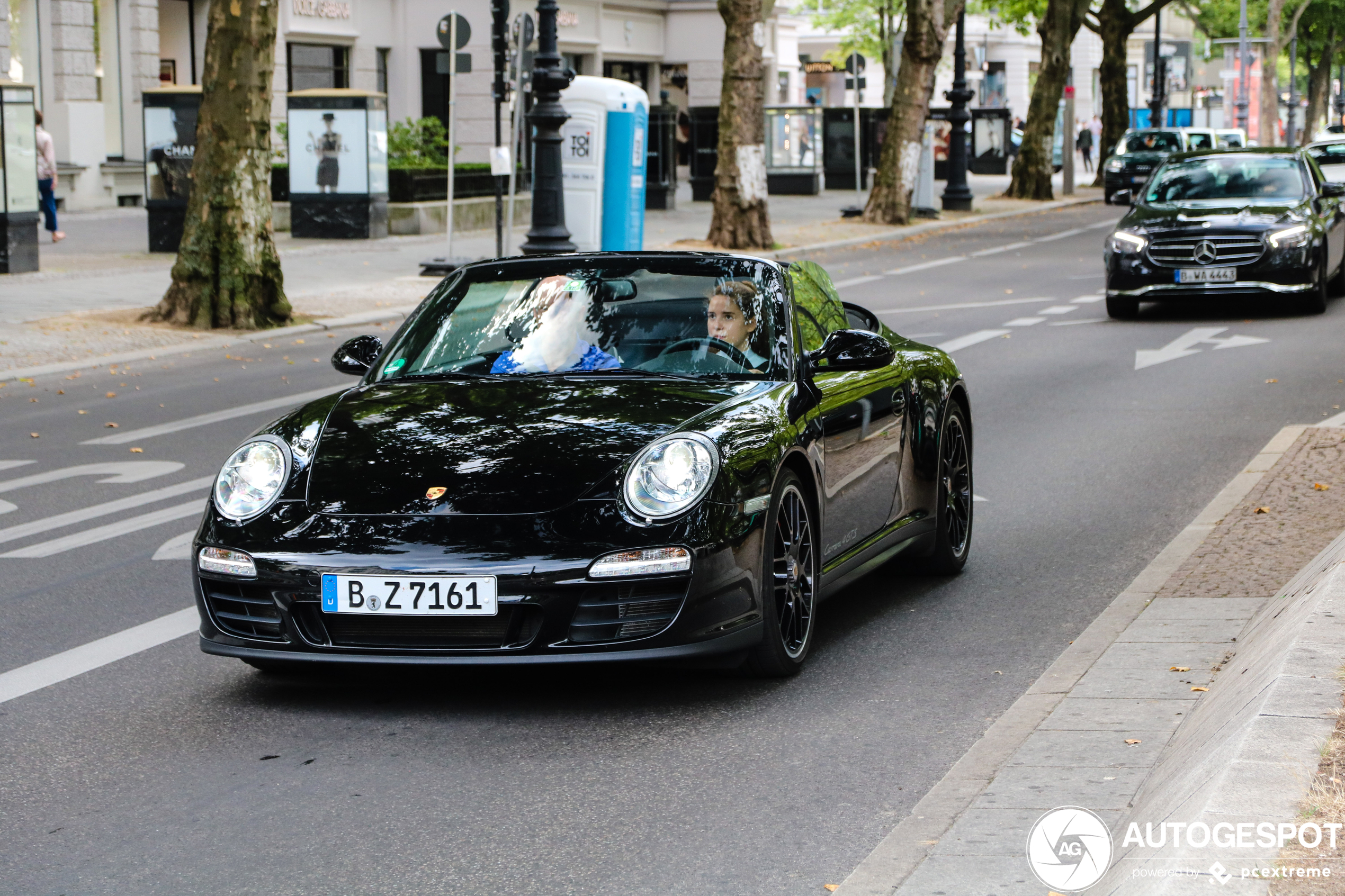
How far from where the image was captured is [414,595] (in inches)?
208

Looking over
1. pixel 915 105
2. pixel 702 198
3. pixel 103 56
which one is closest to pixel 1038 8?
pixel 702 198

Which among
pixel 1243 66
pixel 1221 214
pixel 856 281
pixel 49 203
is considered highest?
pixel 1243 66

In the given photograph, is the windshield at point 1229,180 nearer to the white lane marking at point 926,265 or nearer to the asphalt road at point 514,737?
the white lane marking at point 926,265

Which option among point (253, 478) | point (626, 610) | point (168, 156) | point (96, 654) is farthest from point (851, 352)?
point (168, 156)

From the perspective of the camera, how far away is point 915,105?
35.0 meters

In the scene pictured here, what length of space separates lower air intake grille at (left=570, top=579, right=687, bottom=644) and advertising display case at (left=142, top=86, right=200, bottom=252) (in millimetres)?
20689

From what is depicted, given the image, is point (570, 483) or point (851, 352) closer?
point (570, 483)

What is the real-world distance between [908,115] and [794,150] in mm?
11255

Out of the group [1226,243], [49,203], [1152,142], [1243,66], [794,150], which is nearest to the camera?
[1226,243]

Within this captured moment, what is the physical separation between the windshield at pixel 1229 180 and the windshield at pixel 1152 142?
30305mm

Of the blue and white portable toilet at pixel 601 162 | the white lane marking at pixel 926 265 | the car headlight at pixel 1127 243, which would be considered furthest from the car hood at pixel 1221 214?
the blue and white portable toilet at pixel 601 162

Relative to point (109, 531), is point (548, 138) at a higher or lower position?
higher

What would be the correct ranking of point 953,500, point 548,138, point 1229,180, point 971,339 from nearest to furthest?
point 953,500 → point 971,339 → point 1229,180 → point 548,138

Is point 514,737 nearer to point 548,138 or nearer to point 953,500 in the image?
point 953,500
